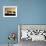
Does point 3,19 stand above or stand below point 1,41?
above

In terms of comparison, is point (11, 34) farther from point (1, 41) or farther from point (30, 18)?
point (30, 18)

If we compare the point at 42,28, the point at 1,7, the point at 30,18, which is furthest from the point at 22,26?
the point at 1,7

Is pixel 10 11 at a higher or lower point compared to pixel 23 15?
higher

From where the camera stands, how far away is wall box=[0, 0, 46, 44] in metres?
4.59

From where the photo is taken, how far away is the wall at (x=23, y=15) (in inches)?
181

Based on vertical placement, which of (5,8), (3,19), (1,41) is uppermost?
(5,8)

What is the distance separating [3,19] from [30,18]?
2.99 feet

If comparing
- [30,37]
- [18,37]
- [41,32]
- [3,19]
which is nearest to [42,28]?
[41,32]

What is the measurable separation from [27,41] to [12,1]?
143 cm

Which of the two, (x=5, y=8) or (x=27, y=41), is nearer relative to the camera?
(x=27, y=41)

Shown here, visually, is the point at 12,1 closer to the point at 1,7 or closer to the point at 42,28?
the point at 1,7

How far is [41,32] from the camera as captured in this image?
440cm

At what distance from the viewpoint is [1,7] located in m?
4.59

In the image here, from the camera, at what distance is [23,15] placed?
4602mm
